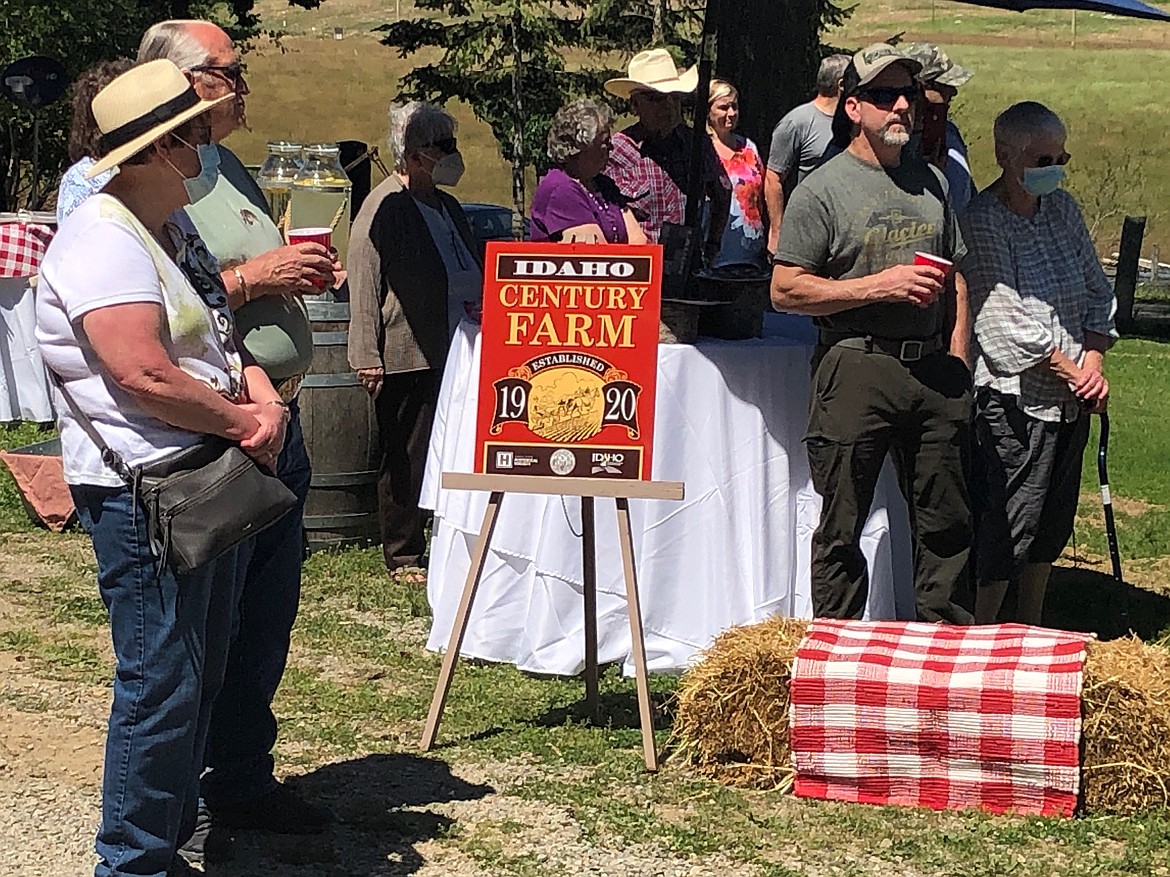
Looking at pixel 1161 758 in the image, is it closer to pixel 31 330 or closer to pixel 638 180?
pixel 638 180

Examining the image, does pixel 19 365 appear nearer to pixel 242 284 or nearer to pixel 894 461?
pixel 894 461

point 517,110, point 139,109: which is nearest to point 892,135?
point 139,109

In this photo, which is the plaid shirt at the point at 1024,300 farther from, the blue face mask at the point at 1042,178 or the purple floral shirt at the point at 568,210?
the purple floral shirt at the point at 568,210

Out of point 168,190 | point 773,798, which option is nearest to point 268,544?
point 168,190

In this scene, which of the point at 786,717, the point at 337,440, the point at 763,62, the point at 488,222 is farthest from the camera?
the point at 488,222

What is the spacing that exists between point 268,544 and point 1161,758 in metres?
2.40

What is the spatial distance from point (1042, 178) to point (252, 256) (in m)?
2.66

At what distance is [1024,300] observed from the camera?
530 centimetres

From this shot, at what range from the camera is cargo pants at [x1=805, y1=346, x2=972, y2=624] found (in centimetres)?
493

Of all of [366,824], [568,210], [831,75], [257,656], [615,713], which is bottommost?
[366,824]

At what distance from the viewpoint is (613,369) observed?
187 inches

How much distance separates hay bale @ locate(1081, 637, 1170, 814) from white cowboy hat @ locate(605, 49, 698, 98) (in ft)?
9.38

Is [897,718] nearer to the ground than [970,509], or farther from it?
nearer to the ground

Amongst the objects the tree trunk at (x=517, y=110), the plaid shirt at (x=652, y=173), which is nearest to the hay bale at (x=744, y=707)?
the plaid shirt at (x=652, y=173)
